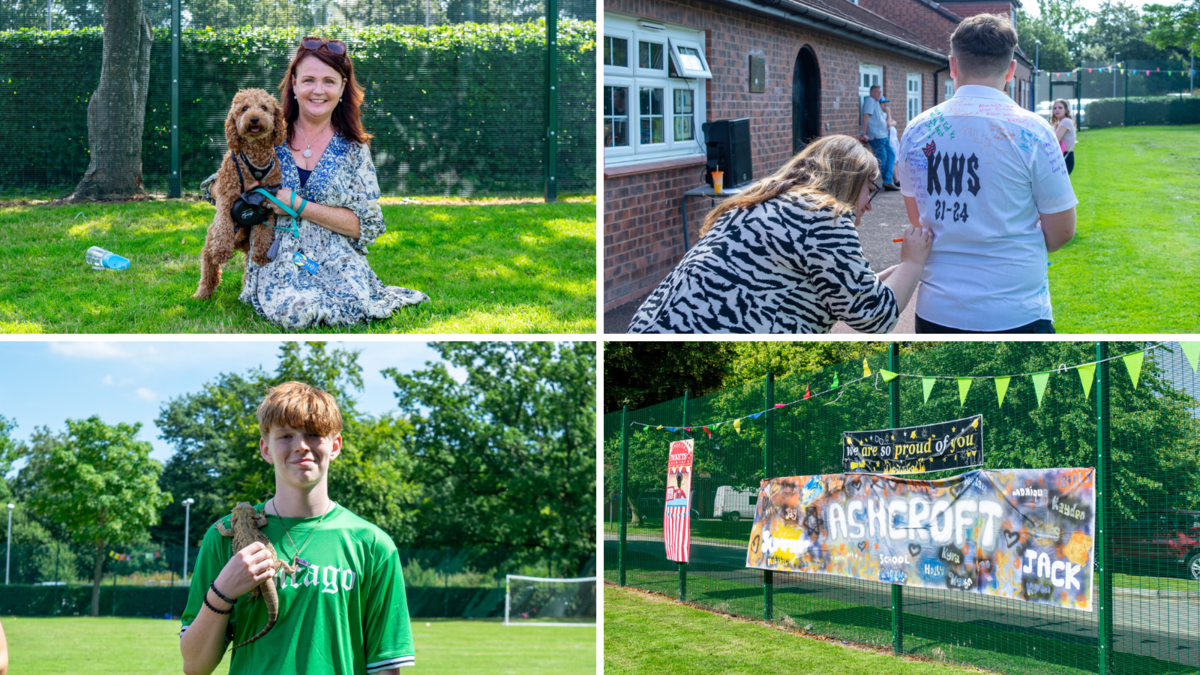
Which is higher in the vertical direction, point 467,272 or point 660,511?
point 467,272

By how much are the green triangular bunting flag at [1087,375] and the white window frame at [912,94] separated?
18.6m

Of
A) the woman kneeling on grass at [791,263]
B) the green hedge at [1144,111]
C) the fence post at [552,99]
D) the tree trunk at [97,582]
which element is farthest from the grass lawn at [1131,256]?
the tree trunk at [97,582]

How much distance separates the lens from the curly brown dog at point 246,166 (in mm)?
5301

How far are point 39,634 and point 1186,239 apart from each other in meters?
22.1

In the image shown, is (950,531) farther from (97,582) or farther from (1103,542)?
(97,582)

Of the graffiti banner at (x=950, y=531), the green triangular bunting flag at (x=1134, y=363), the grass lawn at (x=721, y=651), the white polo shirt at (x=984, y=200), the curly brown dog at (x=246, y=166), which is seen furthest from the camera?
the grass lawn at (x=721, y=651)

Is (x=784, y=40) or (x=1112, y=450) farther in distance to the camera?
(x=784, y=40)

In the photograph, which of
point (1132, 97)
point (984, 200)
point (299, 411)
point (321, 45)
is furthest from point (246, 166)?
point (1132, 97)

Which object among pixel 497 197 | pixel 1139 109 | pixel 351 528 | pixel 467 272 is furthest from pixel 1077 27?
pixel 351 528

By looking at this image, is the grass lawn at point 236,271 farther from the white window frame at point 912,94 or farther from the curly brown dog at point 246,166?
the white window frame at point 912,94

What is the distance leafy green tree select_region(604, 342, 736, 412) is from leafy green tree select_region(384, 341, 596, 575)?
16.7 meters

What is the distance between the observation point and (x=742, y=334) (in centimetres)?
320

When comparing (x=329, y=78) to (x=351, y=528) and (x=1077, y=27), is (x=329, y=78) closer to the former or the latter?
(x=351, y=528)

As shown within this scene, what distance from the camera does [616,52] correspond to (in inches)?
346
